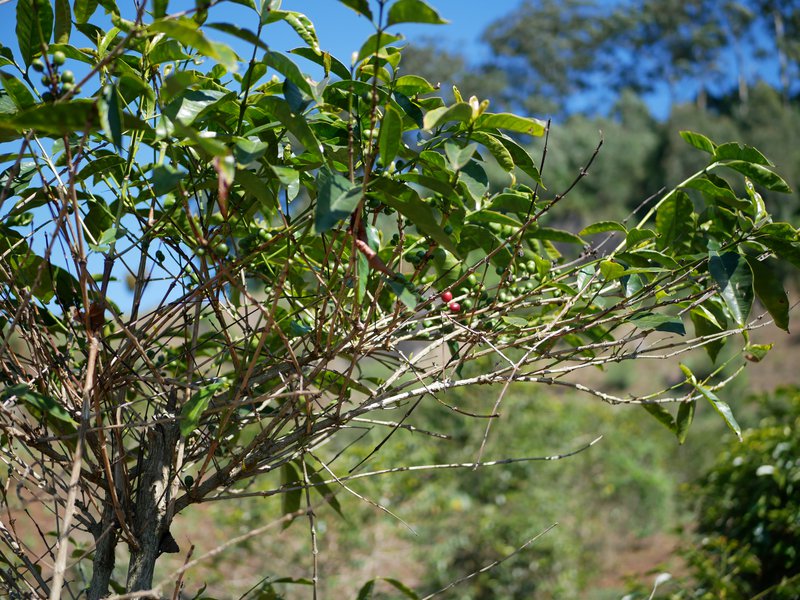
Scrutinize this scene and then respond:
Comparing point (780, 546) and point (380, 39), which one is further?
point (780, 546)

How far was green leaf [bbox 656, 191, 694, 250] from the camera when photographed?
3.27 feet

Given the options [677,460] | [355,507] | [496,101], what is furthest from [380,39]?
[496,101]

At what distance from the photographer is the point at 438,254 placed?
983 millimetres

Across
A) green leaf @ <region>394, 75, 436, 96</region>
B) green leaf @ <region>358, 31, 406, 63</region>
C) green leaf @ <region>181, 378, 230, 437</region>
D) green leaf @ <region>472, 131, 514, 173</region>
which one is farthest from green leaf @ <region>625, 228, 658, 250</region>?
green leaf @ <region>181, 378, 230, 437</region>

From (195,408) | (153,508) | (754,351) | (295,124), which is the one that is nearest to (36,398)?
(195,408)

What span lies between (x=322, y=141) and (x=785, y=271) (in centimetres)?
1772

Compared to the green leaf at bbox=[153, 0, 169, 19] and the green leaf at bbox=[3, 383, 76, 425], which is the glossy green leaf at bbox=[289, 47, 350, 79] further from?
the green leaf at bbox=[3, 383, 76, 425]

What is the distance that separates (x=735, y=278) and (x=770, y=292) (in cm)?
11

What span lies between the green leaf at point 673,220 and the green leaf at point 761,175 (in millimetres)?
76

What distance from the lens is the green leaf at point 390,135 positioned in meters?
0.71

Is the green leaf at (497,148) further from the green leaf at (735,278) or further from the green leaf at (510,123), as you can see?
the green leaf at (735,278)

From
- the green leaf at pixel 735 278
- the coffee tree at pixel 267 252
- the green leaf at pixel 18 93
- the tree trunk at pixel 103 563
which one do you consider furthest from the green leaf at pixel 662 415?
the green leaf at pixel 18 93

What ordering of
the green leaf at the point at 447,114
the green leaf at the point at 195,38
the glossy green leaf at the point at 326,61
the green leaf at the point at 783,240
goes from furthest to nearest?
the green leaf at the point at 783,240 → the glossy green leaf at the point at 326,61 → the green leaf at the point at 447,114 → the green leaf at the point at 195,38

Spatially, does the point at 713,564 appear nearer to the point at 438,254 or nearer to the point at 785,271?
the point at 438,254
